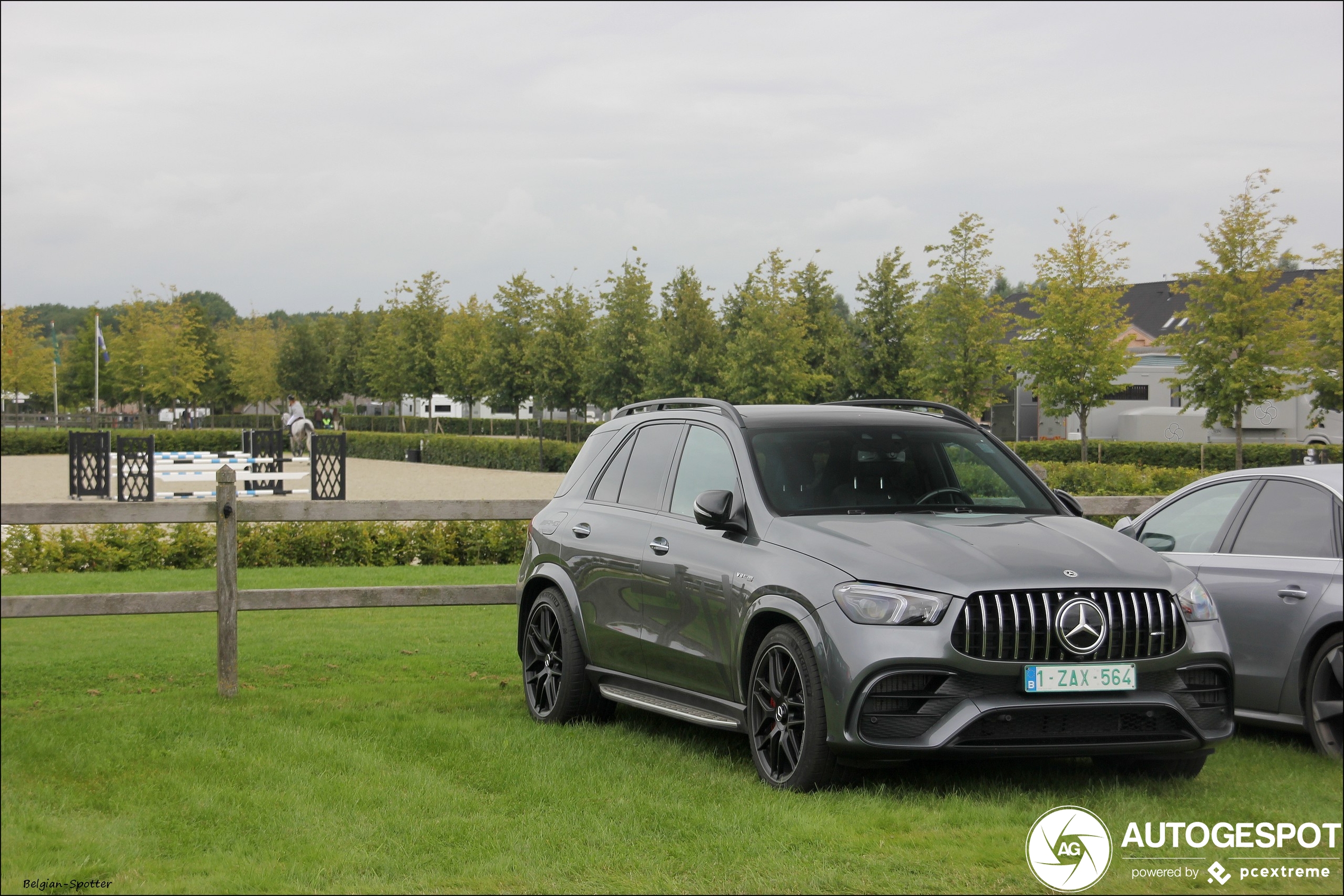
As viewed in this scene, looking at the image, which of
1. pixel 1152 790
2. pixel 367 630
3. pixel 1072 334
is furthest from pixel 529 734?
pixel 1072 334

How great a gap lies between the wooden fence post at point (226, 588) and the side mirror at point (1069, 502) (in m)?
5.00

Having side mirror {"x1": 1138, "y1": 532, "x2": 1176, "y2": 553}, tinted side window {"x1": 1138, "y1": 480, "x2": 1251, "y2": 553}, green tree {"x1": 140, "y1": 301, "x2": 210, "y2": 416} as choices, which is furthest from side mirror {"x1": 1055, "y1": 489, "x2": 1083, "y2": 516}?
green tree {"x1": 140, "y1": 301, "x2": 210, "y2": 416}

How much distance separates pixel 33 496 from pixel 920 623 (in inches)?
1143

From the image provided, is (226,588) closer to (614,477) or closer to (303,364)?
(614,477)

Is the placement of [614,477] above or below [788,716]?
above

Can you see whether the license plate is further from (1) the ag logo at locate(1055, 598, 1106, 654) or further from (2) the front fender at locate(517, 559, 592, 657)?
(2) the front fender at locate(517, 559, 592, 657)

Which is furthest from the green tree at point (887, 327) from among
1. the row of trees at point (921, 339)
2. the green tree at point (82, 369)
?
the green tree at point (82, 369)

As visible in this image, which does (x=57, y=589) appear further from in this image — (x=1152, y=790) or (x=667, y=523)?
(x=1152, y=790)

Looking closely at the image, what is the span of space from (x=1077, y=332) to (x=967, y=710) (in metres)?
30.2

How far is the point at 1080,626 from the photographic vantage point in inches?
217

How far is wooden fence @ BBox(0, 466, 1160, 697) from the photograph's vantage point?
25.3 ft

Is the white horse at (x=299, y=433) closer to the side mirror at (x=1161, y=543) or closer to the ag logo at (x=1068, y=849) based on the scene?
the side mirror at (x=1161, y=543)

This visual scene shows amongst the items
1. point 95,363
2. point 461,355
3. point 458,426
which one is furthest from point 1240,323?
point 95,363

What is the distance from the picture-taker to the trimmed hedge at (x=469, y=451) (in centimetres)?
4316
